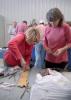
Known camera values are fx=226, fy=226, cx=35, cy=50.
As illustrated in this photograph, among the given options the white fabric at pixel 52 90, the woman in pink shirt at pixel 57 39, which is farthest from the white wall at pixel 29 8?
the white fabric at pixel 52 90

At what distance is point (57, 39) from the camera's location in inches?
101

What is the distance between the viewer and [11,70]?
2.31 metres

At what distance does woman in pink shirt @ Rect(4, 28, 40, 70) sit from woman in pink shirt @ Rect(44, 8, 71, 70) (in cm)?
21

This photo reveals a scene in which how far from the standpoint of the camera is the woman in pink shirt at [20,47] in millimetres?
2463

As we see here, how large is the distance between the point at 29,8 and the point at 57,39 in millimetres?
7819

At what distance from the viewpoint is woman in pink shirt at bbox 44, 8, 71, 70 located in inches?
99.8

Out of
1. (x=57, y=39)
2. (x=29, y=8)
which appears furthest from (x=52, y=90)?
(x=29, y=8)

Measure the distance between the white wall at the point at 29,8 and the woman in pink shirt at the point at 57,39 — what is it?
296 inches

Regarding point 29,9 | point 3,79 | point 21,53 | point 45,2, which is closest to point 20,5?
point 29,9

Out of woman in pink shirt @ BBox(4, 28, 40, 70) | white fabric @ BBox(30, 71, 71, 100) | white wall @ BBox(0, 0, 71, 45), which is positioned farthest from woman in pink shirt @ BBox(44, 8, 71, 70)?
white wall @ BBox(0, 0, 71, 45)

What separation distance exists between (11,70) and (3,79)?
329 millimetres

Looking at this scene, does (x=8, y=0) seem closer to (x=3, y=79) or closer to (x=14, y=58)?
(x=14, y=58)

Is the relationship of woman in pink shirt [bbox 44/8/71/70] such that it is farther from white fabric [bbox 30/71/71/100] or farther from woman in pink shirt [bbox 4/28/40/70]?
white fabric [bbox 30/71/71/100]

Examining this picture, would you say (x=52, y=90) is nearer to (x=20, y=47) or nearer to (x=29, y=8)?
(x=20, y=47)
